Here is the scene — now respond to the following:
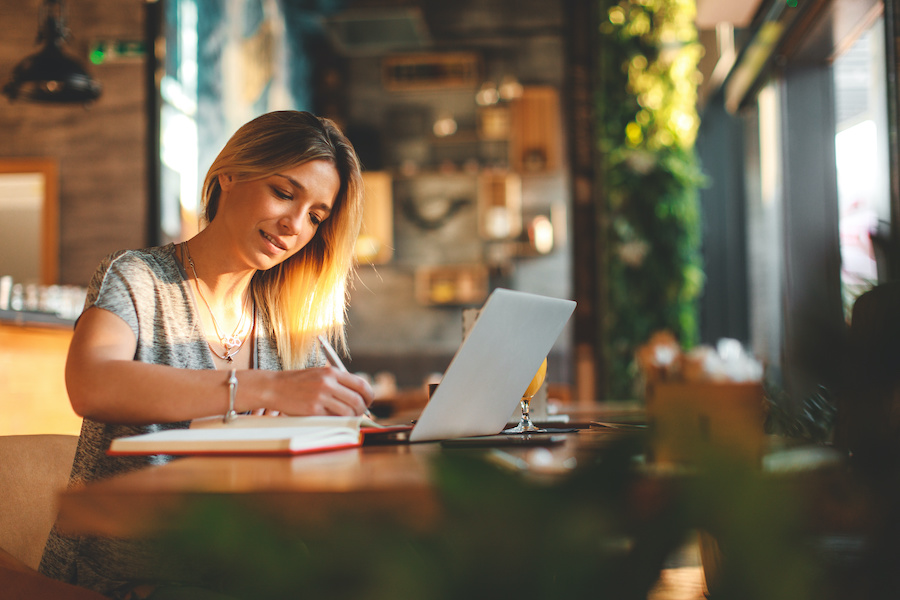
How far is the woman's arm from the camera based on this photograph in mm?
971

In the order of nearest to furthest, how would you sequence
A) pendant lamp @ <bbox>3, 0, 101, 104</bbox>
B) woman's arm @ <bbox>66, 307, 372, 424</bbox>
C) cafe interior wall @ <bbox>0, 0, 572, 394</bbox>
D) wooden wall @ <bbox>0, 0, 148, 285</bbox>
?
woman's arm @ <bbox>66, 307, 372, 424</bbox> → pendant lamp @ <bbox>3, 0, 101, 104</bbox> → wooden wall @ <bbox>0, 0, 148, 285</bbox> → cafe interior wall @ <bbox>0, 0, 572, 394</bbox>

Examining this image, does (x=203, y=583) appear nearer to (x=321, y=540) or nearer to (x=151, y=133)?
(x=321, y=540)

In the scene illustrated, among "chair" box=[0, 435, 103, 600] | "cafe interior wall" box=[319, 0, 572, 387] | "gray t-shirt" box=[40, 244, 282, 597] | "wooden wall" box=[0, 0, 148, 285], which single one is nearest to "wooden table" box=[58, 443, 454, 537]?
"gray t-shirt" box=[40, 244, 282, 597]

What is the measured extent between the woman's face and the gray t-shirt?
13 centimetres

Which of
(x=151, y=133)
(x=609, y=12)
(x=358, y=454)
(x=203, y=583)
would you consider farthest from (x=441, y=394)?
(x=609, y=12)

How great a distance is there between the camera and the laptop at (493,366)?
0.90 meters

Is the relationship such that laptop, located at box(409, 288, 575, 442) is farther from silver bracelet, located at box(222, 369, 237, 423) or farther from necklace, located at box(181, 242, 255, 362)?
necklace, located at box(181, 242, 255, 362)

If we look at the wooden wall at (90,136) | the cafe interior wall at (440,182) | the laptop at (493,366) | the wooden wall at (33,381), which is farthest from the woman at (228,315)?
the cafe interior wall at (440,182)

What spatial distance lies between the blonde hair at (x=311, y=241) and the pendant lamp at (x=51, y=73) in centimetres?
255

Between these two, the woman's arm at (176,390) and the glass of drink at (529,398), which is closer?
the woman's arm at (176,390)

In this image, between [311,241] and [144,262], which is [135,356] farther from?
[311,241]

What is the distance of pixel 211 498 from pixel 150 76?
12.5 ft

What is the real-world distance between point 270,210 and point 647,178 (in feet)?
9.90

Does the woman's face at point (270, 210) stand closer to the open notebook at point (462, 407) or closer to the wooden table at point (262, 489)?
the open notebook at point (462, 407)
